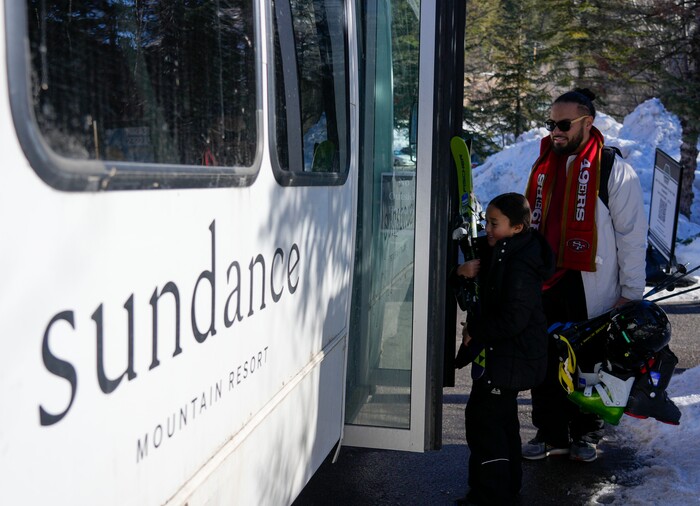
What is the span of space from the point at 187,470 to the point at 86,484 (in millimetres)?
466

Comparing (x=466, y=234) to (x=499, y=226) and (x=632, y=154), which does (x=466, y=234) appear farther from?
(x=632, y=154)

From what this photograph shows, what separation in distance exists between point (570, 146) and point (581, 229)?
1.45 ft

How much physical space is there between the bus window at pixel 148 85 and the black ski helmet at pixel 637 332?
2.31 m

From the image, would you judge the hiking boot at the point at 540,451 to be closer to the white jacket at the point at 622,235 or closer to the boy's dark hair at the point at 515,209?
the white jacket at the point at 622,235

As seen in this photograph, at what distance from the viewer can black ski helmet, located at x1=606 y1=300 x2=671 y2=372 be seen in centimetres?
386

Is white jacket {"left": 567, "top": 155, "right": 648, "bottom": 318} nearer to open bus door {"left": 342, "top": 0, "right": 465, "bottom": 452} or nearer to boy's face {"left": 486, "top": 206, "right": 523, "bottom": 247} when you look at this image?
boy's face {"left": 486, "top": 206, "right": 523, "bottom": 247}

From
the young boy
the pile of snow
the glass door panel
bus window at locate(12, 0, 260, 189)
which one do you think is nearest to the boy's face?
the young boy

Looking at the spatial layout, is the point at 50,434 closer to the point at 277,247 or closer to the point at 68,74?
the point at 68,74

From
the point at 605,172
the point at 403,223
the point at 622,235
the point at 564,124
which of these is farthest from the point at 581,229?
the point at 403,223

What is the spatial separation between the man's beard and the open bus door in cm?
58

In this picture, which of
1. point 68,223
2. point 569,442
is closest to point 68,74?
point 68,223

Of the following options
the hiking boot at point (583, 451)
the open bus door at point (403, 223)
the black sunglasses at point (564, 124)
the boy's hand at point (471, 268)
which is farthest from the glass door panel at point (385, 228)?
the hiking boot at point (583, 451)

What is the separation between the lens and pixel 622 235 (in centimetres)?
Answer: 402

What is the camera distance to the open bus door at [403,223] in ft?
12.0
